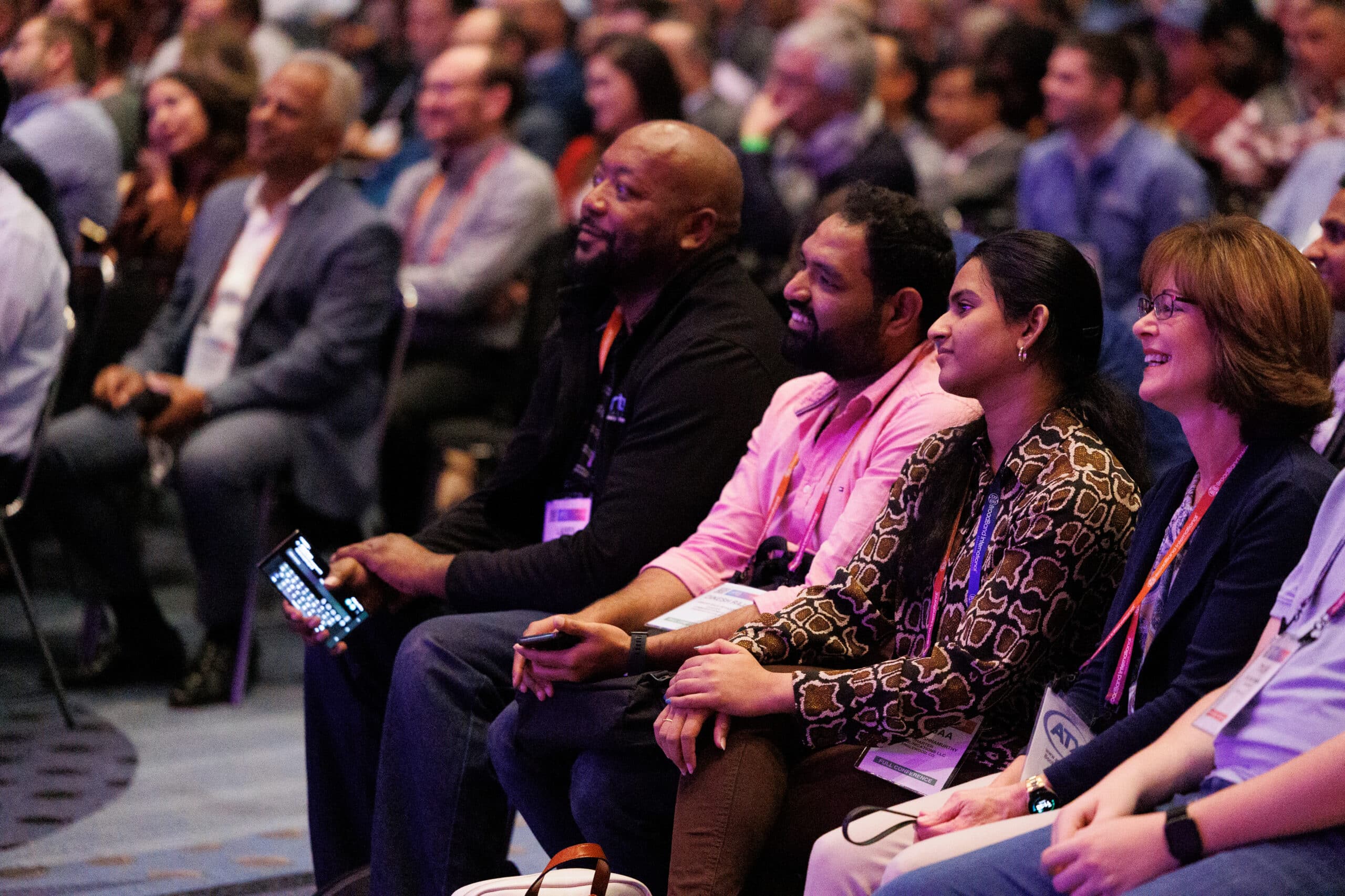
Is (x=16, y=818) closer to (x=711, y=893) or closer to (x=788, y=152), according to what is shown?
(x=711, y=893)

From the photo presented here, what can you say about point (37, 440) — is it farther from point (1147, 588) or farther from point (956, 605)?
point (1147, 588)

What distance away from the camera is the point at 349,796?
9.63ft

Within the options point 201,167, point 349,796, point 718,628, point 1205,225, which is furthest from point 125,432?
point 1205,225

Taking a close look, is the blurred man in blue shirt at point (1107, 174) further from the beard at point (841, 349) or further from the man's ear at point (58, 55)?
the man's ear at point (58, 55)

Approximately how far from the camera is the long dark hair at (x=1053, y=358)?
220 cm

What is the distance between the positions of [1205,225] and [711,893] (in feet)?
3.56

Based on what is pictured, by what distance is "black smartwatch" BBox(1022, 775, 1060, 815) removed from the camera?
193cm

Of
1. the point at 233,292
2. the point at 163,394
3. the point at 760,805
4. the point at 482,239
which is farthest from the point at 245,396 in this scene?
the point at 760,805

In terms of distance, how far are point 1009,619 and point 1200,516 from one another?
0.28 meters

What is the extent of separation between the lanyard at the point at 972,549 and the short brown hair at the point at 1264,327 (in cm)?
37

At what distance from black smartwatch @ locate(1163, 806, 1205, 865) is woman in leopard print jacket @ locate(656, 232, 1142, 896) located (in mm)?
398

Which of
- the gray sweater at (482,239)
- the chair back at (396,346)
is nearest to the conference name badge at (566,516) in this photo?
the chair back at (396,346)

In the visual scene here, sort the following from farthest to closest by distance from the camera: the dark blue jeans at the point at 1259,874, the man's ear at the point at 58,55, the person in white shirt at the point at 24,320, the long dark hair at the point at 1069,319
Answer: the man's ear at the point at 58,55, the person in white shirt at the point at 24,320, the long dark hair at the point at 1069,319, the dark blue jeans at the point at 1259,874

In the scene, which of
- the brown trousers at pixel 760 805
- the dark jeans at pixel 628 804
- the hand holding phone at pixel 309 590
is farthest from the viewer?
the hand holding phone at pixel 309 590
